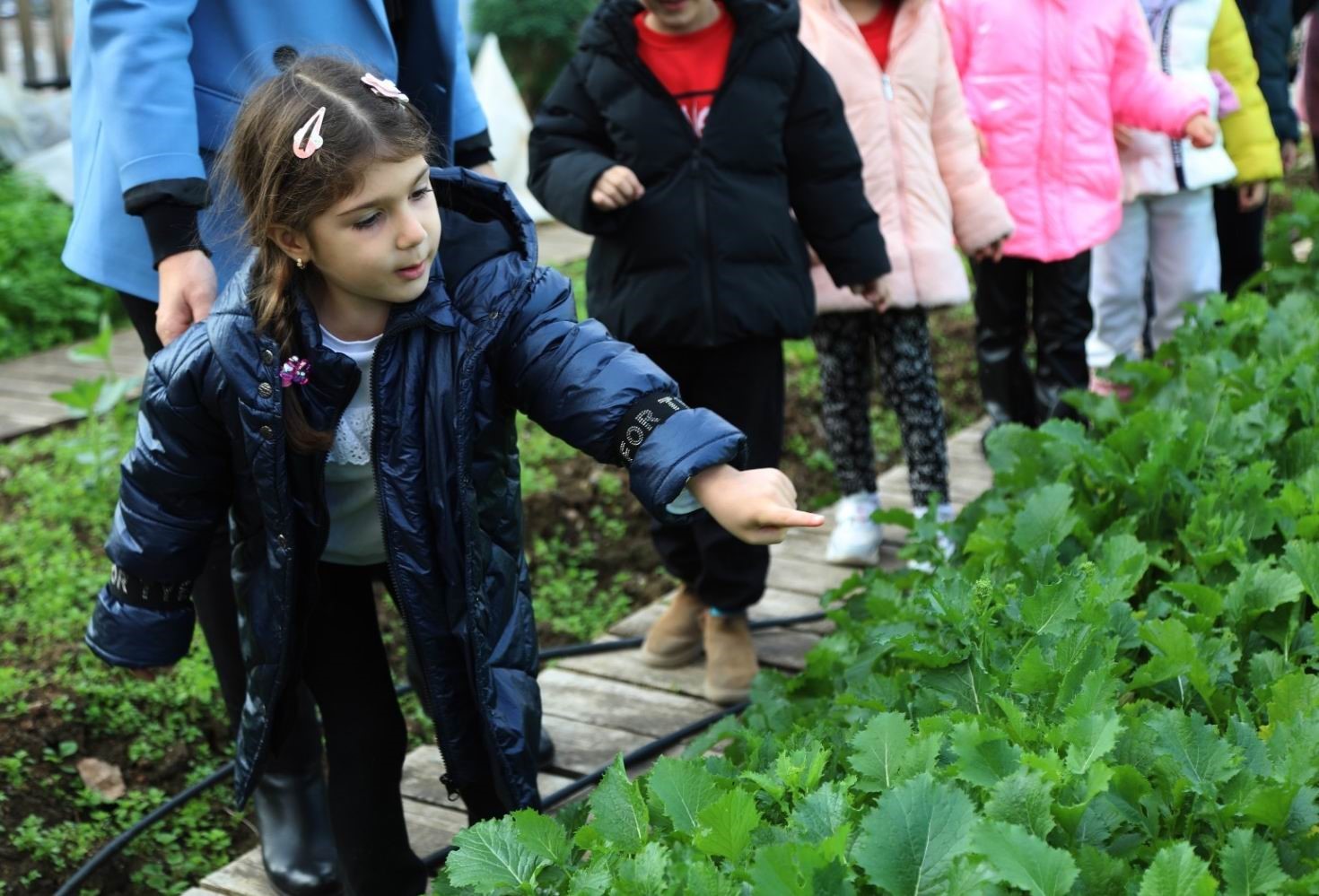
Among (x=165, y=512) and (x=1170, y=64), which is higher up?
(x=1170, y=64)

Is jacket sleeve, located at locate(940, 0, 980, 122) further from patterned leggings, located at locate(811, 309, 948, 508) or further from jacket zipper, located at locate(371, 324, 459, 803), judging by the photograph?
jacket zipper, located at locate(371, 324, 459, 803)

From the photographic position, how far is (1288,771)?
5.41ft

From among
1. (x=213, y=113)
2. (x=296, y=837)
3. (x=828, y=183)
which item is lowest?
(x=296, y=837)

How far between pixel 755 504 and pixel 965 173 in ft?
9.30

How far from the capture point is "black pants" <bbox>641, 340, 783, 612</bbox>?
12.5 ft

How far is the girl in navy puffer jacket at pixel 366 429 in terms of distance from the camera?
7.70 ft

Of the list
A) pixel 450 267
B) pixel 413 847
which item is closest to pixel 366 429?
pixel 450 267

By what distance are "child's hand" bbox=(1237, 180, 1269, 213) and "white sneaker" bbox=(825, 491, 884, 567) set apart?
7.73 feet

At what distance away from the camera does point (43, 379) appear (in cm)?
738

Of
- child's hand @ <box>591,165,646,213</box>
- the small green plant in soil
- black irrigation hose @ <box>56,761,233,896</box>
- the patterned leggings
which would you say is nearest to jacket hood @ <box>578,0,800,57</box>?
child's hand @ <box>591,165,646,213</box>

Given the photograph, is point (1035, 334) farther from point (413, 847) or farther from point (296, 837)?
point (296, 837)

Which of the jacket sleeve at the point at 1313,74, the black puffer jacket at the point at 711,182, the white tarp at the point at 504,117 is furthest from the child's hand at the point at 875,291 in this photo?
the white tarp at the point at 504,117

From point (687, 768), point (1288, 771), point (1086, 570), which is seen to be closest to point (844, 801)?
point (687, 768)

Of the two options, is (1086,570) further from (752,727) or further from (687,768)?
(687,768)
